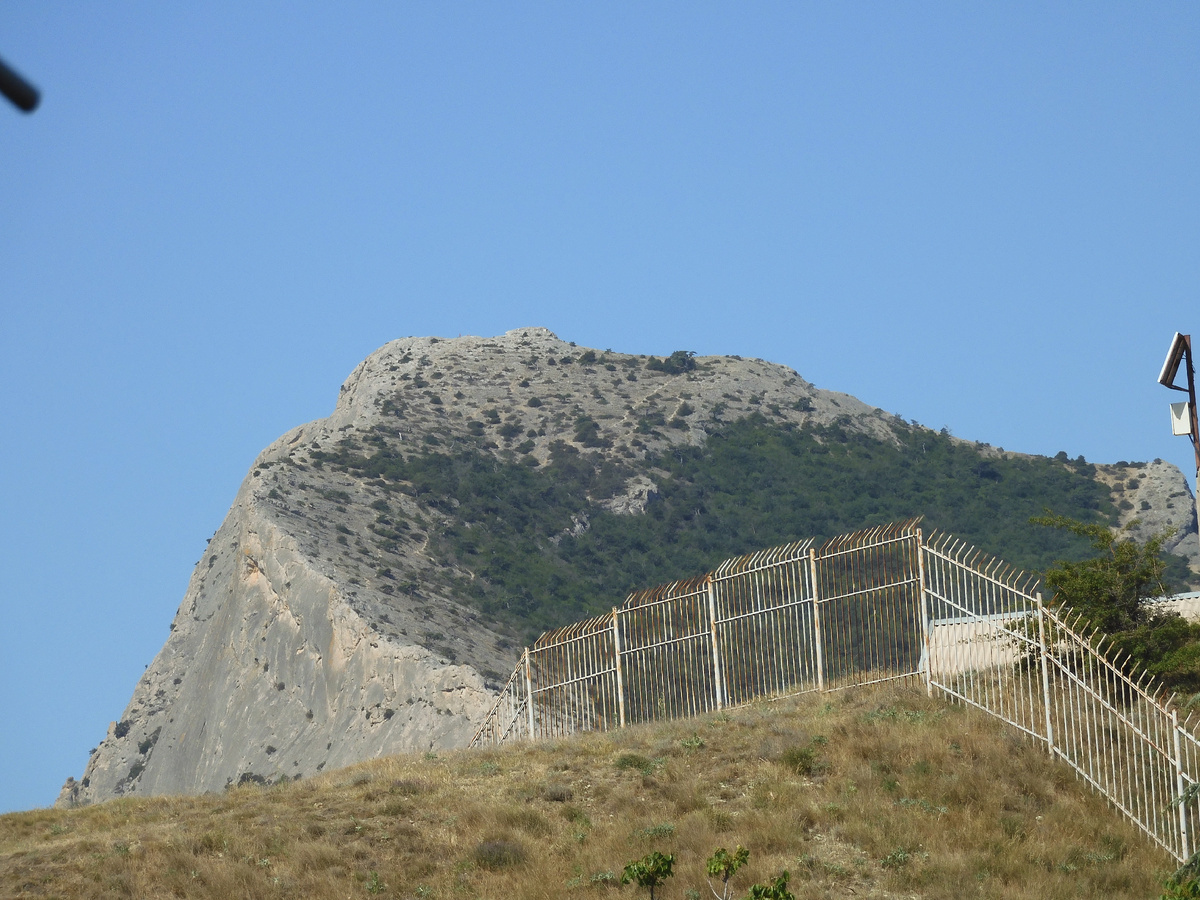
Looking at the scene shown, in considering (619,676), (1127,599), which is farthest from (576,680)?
(1127,599)

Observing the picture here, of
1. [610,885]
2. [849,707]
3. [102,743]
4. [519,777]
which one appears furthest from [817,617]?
[102,743]

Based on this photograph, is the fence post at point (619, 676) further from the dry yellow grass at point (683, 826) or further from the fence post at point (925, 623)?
the fence post at point (925, 623)

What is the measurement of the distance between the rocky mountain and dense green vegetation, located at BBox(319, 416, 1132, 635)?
0.21 meters

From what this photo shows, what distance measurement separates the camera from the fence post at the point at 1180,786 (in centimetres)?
1219

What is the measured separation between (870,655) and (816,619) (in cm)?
99

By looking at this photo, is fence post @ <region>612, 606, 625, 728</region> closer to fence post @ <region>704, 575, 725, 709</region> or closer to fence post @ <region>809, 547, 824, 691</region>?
fence post @ <region>704, 575, 725, 709</region>

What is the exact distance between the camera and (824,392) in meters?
112

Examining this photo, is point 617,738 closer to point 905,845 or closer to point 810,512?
point 905,845

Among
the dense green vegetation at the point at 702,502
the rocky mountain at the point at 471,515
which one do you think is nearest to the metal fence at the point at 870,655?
the rocky mountain at the point at 471,515

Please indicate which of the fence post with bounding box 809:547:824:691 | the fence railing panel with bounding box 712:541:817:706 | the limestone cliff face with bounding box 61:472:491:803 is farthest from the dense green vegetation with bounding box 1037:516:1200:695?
the limestone cliff face with bounding box 61:472:491:803

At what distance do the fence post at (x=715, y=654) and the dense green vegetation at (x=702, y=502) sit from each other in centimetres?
4872

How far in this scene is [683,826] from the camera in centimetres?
1423

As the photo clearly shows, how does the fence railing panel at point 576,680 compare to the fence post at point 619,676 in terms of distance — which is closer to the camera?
the fence post at point 619,676

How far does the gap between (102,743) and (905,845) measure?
68177 millimetres
